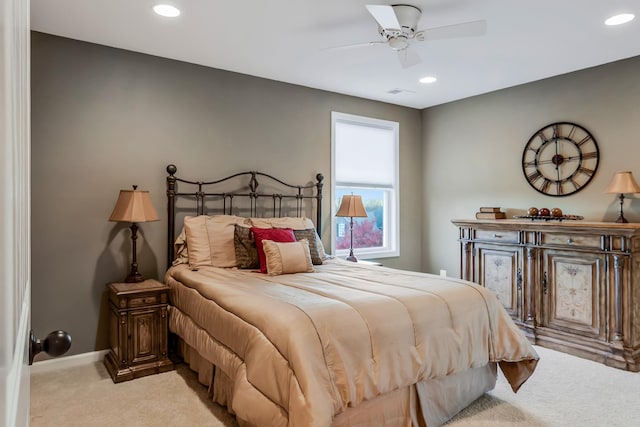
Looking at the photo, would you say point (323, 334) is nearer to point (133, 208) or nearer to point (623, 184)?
point (133, 208)

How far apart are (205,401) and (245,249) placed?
50.4 inches

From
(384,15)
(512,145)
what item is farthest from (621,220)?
(384,15)

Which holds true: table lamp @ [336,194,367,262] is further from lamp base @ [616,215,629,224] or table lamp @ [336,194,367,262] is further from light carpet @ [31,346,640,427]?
lamp base @ [616,215,629,224]

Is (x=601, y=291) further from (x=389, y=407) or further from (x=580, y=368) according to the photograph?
(x=389, y=407)

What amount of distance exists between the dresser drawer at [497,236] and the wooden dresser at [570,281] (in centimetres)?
1

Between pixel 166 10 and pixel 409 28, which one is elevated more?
pixel 166 10

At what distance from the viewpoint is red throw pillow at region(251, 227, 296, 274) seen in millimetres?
3498

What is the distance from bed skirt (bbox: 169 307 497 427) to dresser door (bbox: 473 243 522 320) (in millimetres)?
1564

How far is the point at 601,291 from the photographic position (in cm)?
358

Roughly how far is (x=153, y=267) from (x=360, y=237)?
102 inches

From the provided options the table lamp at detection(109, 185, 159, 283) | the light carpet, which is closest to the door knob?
the light carpet

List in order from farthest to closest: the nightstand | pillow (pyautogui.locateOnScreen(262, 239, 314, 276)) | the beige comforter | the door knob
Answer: pillow (pyautogui.locateOnScreen(262, 239, 314, 276))
the nightstand
the beige comforter
the door knob

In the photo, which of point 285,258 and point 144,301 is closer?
point 144,301

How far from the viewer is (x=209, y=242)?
364 cm
